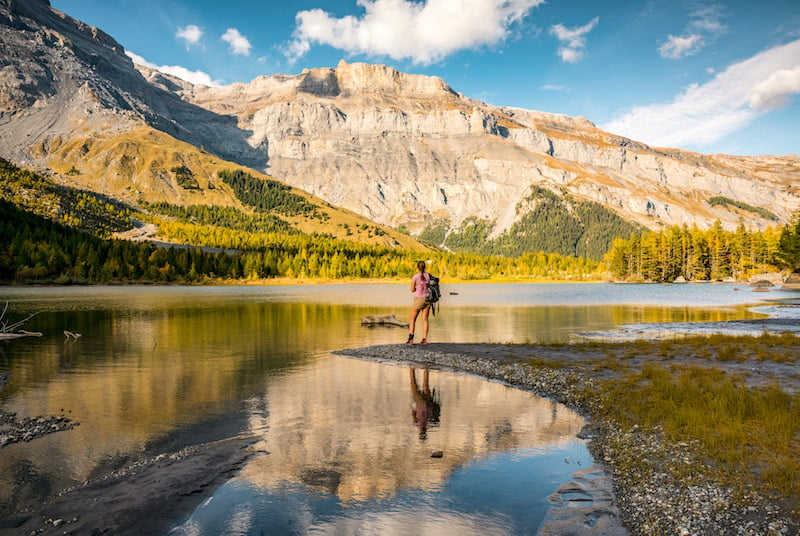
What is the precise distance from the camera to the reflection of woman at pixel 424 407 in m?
19.2

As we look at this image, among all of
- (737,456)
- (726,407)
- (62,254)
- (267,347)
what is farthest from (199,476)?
(62,254)

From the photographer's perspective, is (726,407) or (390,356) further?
(390,356)

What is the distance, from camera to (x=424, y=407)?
21797 mm

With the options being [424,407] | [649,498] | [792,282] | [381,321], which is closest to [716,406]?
[649,498]

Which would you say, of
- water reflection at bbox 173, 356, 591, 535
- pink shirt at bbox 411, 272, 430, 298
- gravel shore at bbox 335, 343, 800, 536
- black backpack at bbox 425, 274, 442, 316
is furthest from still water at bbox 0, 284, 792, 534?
pink shirt at bbox 411, 272, 430, 298

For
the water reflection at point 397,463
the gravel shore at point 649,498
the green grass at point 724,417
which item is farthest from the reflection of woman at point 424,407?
the green grass at point 724,417

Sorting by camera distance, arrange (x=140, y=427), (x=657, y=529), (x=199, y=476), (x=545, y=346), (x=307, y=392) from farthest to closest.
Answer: (x=545, y=346) < (x=307, y=392) < (x=140, y=427) < (x=199, y=476) < (x=657, y=529)

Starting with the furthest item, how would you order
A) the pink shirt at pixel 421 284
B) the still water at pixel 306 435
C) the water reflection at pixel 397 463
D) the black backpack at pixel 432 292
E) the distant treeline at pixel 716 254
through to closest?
the distant treeline at pixel 716 254 → the pink shirt at pixel 421 284 → the black backpack at pixel 432 292 → the still water at pixel 306 435 → the water reflection at pixel 397 463

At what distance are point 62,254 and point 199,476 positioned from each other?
194 meters

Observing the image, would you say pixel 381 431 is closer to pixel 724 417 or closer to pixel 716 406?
pixel 724 417

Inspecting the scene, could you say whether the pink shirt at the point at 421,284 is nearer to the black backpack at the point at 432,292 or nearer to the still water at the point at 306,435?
the black backpack at the point at 432,292

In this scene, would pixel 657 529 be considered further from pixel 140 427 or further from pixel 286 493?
pixel 140 427

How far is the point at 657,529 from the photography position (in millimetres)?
10719

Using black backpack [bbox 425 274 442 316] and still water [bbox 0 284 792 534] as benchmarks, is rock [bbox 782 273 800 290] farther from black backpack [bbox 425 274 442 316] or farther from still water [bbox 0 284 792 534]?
still water [bbox 0 284 792 534]
